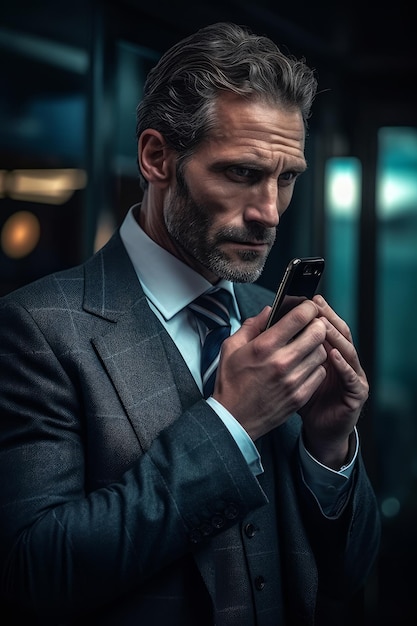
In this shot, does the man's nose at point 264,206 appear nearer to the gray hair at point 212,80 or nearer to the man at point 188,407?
the man at point 188,407

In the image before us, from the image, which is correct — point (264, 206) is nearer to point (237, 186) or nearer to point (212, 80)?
point (237, 186)

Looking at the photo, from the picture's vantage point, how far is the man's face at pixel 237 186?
1492mm

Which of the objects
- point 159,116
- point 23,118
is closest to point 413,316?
point 23,118

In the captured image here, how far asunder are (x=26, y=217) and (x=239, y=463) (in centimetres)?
146

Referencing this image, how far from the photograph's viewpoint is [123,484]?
1.33 meters

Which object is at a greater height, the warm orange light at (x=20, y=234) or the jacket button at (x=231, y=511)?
the warm orange light at (x=20, y=234)

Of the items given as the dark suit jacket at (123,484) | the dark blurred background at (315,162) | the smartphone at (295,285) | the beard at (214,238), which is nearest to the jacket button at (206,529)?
the dark suit jacket at (123,484)

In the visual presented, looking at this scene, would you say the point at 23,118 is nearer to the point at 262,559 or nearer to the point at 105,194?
the point at 105,194

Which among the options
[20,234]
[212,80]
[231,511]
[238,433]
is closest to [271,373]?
[238,433]

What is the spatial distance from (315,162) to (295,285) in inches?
117

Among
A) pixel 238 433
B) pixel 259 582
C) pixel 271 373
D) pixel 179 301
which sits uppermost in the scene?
pixel 179 301

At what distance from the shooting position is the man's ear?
1.60 meters

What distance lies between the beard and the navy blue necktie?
0.31ft

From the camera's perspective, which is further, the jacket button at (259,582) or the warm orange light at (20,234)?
the warm orange light at (20,234)
